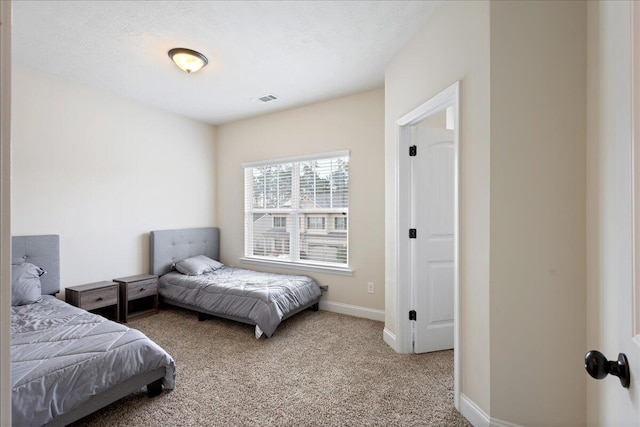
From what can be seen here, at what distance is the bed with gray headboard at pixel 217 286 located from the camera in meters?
3.15

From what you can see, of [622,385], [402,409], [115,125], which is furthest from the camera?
[115,125]

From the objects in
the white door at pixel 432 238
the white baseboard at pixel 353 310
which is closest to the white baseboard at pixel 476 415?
the white door at pixel 432 238

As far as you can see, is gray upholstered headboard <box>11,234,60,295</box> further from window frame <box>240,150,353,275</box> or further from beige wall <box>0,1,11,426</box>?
beige wall <box>0,1,11,426</box>

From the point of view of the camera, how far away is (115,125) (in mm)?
3707

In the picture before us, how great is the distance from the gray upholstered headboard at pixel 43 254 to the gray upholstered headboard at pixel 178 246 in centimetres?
102

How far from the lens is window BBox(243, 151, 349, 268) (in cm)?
395

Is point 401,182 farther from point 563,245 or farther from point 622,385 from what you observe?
point 622,385

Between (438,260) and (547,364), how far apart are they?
1253 mm

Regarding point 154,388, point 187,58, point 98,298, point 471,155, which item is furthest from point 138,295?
point 471,155

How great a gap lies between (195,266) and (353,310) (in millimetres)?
2260

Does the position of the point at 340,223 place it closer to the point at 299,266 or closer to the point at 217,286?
the point at 299,266

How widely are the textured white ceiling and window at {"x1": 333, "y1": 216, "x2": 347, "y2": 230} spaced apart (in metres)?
1.62

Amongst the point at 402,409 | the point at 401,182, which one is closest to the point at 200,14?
the point at 401,182

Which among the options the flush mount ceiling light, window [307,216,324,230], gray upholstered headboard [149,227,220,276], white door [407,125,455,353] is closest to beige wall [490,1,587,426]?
white door [407,125,455,353]
